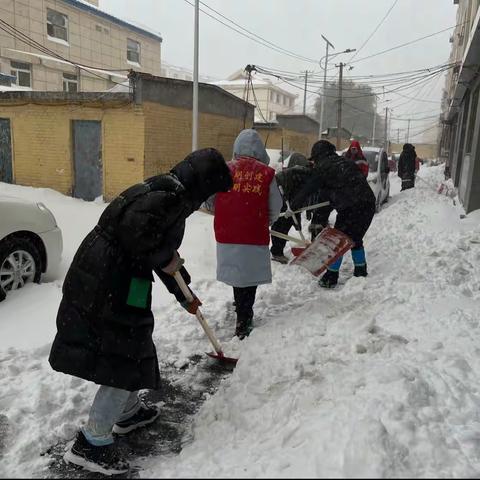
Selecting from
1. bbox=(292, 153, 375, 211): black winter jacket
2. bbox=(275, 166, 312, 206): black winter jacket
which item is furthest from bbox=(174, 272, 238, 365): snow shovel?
bbox=(275, 166, 312, 206): black winter jacket

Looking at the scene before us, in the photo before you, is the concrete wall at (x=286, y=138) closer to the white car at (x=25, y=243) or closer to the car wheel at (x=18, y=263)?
the white car at (x=25, y=243)

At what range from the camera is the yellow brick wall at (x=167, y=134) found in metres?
11.2

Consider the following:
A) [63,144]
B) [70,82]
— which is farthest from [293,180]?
[70,82]

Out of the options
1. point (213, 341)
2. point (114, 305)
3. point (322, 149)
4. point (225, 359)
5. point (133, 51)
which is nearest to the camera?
point (114, 305)

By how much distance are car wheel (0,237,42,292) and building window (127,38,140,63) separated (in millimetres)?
23336

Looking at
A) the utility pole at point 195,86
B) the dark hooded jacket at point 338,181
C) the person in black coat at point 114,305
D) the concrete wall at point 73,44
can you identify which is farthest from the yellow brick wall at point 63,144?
the person in black coat at point 114,305

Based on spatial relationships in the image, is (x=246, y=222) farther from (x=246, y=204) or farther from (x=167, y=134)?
(x=167, y=134)

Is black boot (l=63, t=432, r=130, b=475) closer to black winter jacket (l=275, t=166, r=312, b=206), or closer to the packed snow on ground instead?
the packed snow on ground

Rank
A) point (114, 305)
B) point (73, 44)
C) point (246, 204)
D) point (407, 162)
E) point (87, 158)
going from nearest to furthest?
point (114, 305), point (246, 204), point (87, 158), point (407, 162), point (73, 44)

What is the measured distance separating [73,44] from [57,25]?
1318 millimetres

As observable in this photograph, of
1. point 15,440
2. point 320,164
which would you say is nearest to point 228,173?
point 15,440

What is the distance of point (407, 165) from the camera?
48.7 ft

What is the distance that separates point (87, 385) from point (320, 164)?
3443 millimetres

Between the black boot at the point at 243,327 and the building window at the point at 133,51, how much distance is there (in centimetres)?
2473
